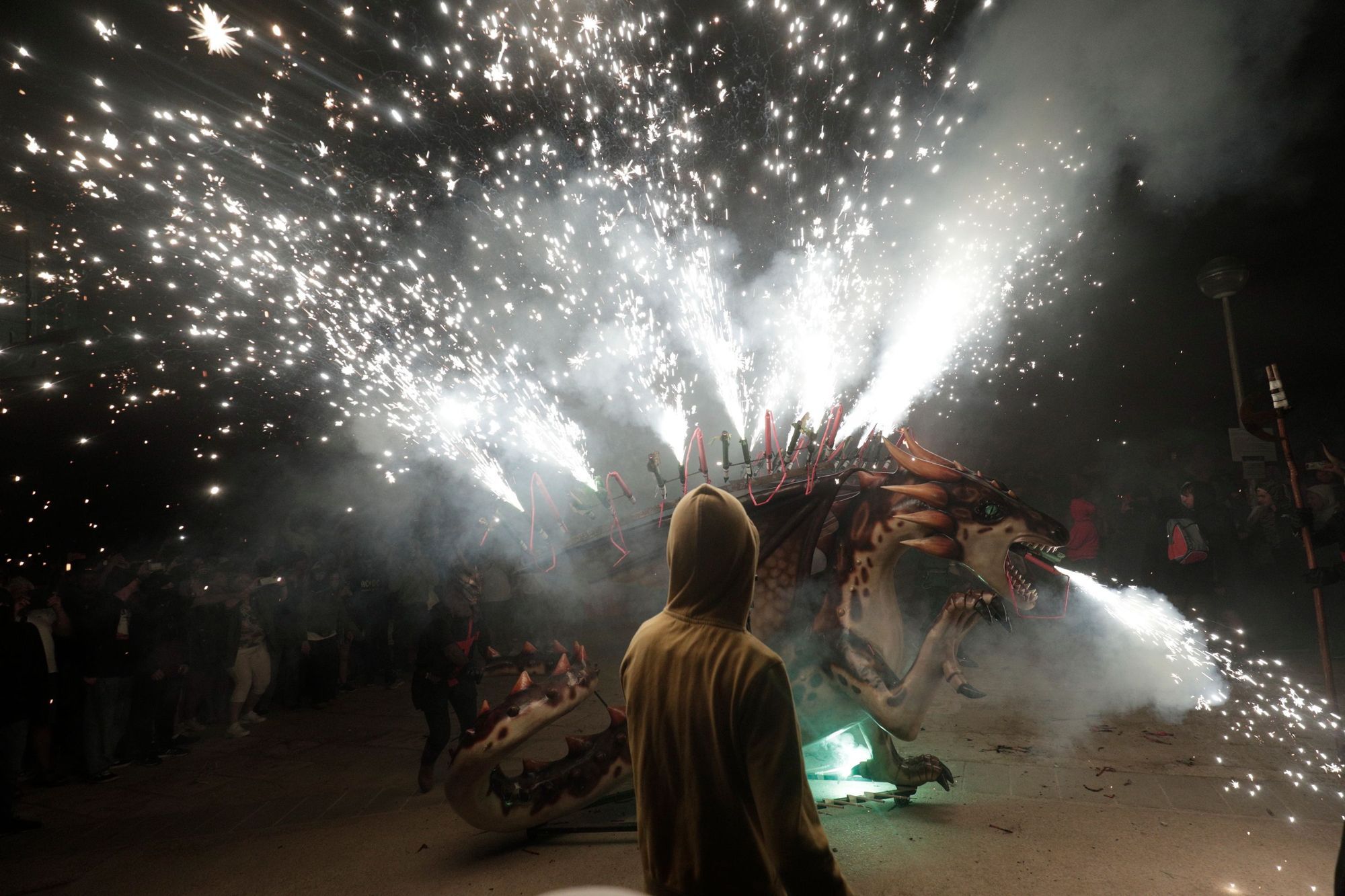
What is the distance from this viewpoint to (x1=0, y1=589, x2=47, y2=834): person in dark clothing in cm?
470

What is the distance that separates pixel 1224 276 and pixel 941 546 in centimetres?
492

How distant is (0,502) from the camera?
8297 millimetres

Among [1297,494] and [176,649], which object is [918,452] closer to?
[1297,494]

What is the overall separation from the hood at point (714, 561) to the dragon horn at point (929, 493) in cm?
241

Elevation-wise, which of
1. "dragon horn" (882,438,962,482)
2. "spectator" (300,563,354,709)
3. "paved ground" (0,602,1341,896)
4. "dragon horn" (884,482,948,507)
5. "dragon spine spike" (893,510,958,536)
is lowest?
"paved ground" (0,602,1341,896)

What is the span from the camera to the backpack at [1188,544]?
7418mm

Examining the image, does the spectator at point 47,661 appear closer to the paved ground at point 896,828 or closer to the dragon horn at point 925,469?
the paved ground at point 896,828

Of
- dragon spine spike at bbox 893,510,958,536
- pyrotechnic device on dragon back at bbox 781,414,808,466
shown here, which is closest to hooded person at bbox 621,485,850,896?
dragon spine spike at bbox 893,510,958,536

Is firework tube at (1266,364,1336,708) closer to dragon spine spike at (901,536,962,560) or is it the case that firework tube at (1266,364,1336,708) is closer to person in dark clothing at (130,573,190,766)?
dragon spine spike at (901,536,962,560)

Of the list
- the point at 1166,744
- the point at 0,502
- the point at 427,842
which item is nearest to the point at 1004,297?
the point at 1166,744

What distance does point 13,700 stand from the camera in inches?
187

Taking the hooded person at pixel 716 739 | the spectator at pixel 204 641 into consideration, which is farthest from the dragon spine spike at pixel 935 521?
the spectator at pixel 204 641

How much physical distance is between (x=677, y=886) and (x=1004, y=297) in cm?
1216

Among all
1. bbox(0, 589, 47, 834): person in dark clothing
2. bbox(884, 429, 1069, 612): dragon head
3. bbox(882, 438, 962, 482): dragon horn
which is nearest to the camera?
bbox(884, 429, 1069, 612): dragon head
